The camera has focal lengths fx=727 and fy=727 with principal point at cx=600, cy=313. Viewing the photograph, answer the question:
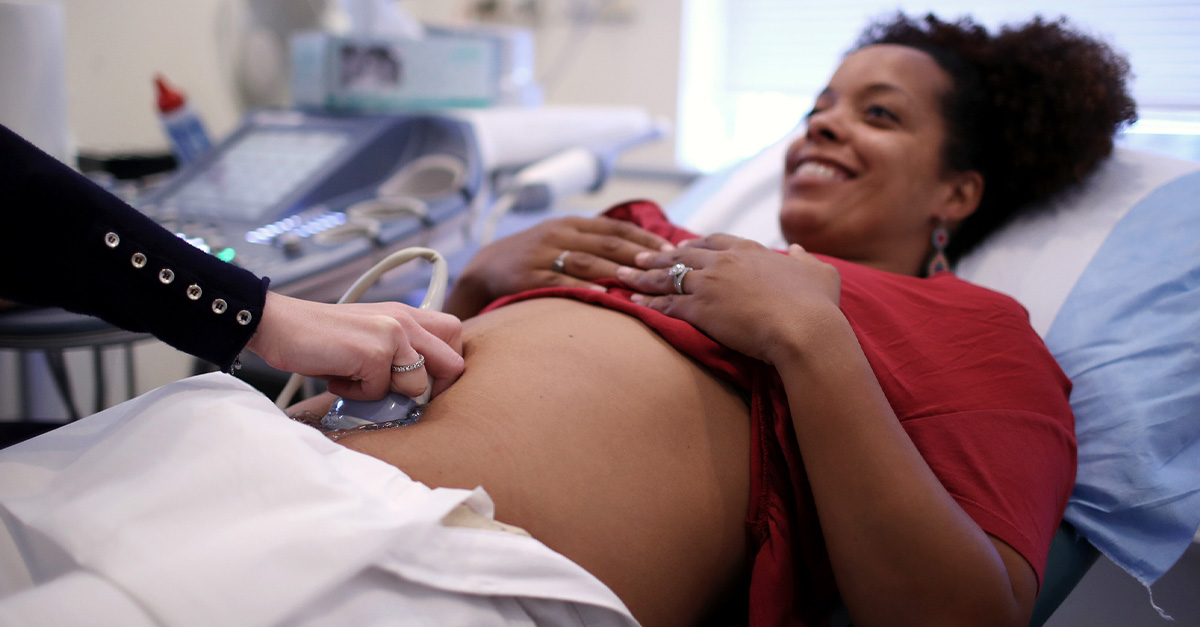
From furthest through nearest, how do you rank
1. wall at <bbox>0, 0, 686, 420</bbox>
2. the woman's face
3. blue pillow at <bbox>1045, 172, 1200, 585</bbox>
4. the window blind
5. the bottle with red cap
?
1. the window blind
2. the bottle with red cap
3. wall at <bbox>0, 0, 686, 420</bbox>
4. the woman's face
5. blue pillow at <bbox>1045, 172, 1200, 585</bbox>

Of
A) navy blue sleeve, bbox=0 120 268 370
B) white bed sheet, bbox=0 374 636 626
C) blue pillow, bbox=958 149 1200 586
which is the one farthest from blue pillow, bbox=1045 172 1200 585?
navy blue sleeve, bbox=0 120 268 370

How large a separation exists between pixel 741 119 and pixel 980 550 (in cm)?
226

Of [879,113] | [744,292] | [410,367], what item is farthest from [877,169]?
[410,367]

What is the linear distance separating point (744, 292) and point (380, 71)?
1129 mm

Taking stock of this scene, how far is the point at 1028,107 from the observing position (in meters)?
1.12

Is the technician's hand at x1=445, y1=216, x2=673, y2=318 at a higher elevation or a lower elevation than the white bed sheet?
higher

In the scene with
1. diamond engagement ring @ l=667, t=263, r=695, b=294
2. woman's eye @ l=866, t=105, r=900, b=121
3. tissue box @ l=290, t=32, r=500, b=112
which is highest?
tissue box @ l=290, t=32, r=500, b=112

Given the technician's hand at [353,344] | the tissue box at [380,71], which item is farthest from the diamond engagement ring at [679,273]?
the tissue box at [380,71]

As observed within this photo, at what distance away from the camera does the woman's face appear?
1.04 m

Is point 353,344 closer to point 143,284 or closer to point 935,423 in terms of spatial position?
point 143,284

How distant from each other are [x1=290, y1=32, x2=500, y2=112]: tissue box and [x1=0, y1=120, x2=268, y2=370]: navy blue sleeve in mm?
1114

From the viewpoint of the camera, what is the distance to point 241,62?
1997 millimetres

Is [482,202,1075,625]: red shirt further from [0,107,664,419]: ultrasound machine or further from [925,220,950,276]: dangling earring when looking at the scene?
Answer: [0,107,664,419]: ultrasound machine

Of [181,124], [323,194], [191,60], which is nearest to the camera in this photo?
[323,194]
